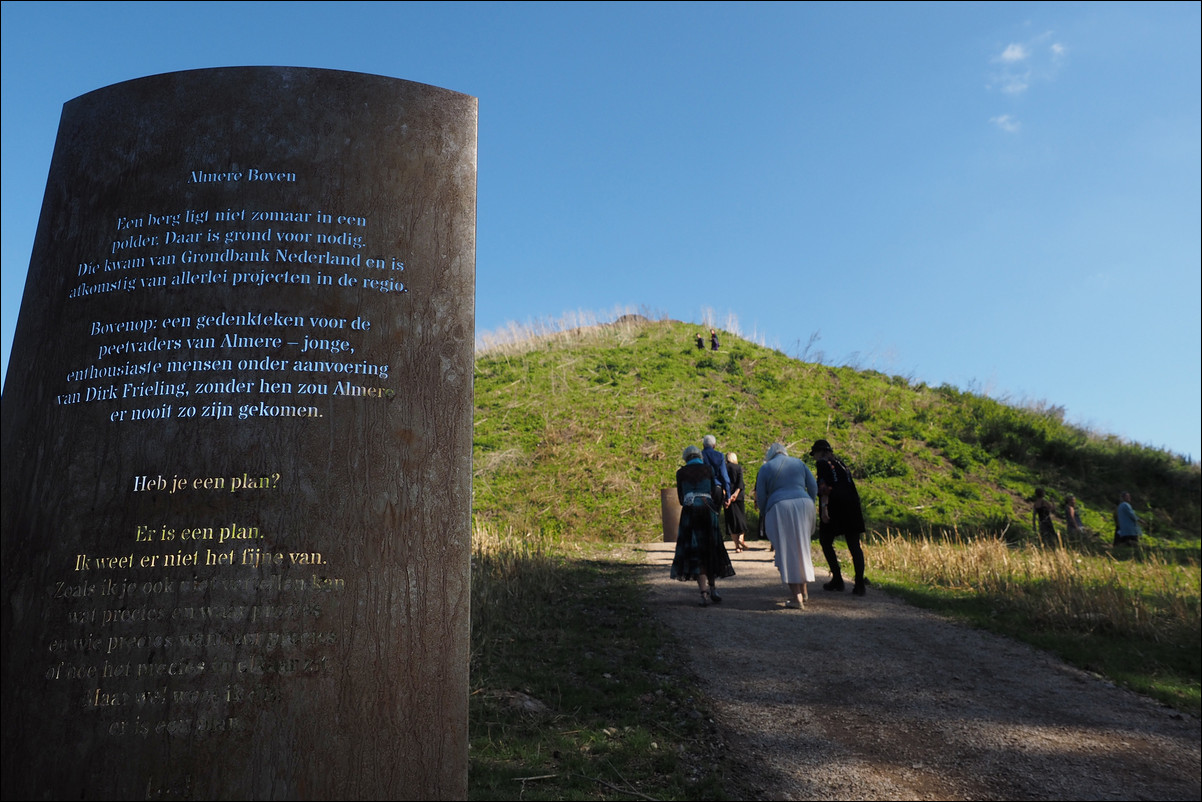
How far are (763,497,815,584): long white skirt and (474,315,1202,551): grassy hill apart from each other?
6391 millimetres

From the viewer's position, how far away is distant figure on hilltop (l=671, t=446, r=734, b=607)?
→ 779cm

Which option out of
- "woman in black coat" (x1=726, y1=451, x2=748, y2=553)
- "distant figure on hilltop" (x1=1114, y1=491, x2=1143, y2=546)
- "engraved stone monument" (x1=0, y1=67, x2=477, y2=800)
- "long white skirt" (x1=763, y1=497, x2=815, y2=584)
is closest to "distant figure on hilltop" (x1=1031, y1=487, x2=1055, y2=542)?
"distant figure on hilltop" (x1=1114, y1=491, x2=1143, y2=546)

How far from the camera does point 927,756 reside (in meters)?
4.52

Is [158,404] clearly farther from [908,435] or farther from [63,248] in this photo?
[908,435]

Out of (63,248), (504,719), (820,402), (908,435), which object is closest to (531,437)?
(820,402)

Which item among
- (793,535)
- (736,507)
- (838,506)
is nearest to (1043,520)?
(736,507)

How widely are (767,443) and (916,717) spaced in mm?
13596

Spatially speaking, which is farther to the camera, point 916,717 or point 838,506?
point 838,506

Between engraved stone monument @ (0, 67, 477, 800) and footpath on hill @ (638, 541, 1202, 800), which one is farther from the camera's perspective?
footpath on hill @ (638, 541, 1202, 800)

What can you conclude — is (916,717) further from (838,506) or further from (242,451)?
(242,451)

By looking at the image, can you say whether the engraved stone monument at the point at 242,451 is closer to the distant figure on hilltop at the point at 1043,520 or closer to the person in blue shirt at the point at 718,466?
the person in blue shirt at the point at 718,466

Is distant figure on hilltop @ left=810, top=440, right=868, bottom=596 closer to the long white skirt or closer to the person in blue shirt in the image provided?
the long white skirt

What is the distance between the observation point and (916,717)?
5082 mm

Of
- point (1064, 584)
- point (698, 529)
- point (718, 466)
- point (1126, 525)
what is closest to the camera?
point (698, 529)
